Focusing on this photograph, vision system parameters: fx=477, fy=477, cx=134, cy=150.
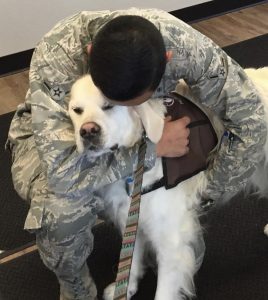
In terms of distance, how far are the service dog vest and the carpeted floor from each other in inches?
19.2

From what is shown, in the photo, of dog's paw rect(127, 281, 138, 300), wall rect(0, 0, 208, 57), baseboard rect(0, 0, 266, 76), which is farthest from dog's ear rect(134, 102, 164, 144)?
baseboard rect(0, 0, 266, 76)

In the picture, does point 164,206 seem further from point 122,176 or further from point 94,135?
point 94,135

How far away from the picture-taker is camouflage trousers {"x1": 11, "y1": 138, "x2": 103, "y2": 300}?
56.5 inches

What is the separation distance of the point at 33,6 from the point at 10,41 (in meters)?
0.30

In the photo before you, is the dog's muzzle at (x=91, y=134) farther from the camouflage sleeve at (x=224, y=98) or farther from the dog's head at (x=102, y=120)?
the camouflage sleeve at (x=224, y=98)

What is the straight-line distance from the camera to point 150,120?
1.30m

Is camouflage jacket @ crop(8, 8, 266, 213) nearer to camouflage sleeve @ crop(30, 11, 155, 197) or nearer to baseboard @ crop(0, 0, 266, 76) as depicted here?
camouflage sleeve @ crop(30, 11, 155, 197)

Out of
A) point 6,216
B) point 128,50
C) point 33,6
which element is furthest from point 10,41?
point 128,50

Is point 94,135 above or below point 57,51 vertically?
below

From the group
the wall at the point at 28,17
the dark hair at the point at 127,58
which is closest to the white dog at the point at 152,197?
the dark hair at the point at 127,58

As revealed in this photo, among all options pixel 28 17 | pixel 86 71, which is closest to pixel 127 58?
pixel 86 71

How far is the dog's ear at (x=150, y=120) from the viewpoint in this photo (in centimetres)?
129

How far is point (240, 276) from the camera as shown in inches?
71.9

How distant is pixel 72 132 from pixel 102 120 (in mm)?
166
